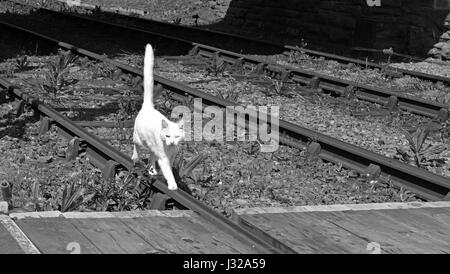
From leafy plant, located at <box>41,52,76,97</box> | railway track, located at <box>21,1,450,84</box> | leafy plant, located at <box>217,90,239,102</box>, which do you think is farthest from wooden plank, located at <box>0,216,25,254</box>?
railway track, located at <box>21,1,450,84</box>

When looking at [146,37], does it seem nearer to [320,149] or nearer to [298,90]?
[298,90]

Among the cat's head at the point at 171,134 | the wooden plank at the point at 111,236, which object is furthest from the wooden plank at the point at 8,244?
the cat's head at the point at 171,134

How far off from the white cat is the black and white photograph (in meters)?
0.02

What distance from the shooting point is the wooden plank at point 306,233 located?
543 centimetres

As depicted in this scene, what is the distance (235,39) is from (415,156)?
34.9ft

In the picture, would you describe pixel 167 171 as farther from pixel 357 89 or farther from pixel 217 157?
pixel 357 89

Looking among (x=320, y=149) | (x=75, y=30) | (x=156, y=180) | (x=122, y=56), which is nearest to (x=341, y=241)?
(x=156, y=180)

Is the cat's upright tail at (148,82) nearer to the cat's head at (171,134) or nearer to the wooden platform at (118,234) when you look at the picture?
the cat's head at (171,134)

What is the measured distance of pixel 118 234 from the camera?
5.32 meters

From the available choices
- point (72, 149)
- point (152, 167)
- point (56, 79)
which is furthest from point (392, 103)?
point (152, 167)

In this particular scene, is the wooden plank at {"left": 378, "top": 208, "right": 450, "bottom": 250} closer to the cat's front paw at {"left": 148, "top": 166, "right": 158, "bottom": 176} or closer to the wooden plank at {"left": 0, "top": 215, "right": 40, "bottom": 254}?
the cat's front paw at {"left": 148, "top": 166, "right": 158, "bottom": 176}

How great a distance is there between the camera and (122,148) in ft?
26.9

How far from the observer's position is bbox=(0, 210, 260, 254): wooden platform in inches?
197

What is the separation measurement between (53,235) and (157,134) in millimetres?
1285
